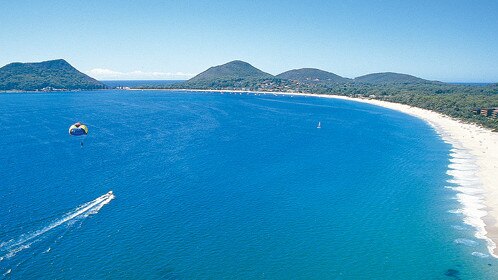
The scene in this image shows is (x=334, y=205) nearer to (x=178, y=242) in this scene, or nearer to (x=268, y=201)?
(x=268, y=201)

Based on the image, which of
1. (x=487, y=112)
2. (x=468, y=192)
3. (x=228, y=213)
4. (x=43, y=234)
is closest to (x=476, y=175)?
(x=468, y=192)

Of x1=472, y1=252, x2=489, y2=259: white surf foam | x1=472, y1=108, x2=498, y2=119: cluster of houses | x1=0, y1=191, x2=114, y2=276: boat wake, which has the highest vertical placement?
x1=472, y1=108, x2=498, y2=119: cluster of houses

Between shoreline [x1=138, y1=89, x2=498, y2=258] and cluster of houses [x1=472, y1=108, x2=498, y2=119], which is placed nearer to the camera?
shoreline [x1=138, y1=89, x2=498, y2=258]

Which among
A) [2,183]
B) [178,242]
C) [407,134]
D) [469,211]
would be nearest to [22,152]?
[2,183]

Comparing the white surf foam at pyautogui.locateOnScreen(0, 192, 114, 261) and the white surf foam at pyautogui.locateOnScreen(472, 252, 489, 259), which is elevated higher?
the white surf foam at pyautogui.locateOnScreen(0, 192, 114, 261)

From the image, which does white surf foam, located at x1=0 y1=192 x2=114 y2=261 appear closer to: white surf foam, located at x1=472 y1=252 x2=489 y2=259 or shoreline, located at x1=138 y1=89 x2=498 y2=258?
white surf foam, located at x1=472 y1=252 x2=489 y2=259

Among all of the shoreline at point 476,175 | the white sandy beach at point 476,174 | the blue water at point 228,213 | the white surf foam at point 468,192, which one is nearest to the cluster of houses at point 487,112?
the shoreline at point 476,175

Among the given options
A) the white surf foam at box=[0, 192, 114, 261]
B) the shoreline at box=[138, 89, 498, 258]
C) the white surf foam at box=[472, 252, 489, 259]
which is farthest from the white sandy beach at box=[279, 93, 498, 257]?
the white surf foam at box=[0, 192, 114, 261]
